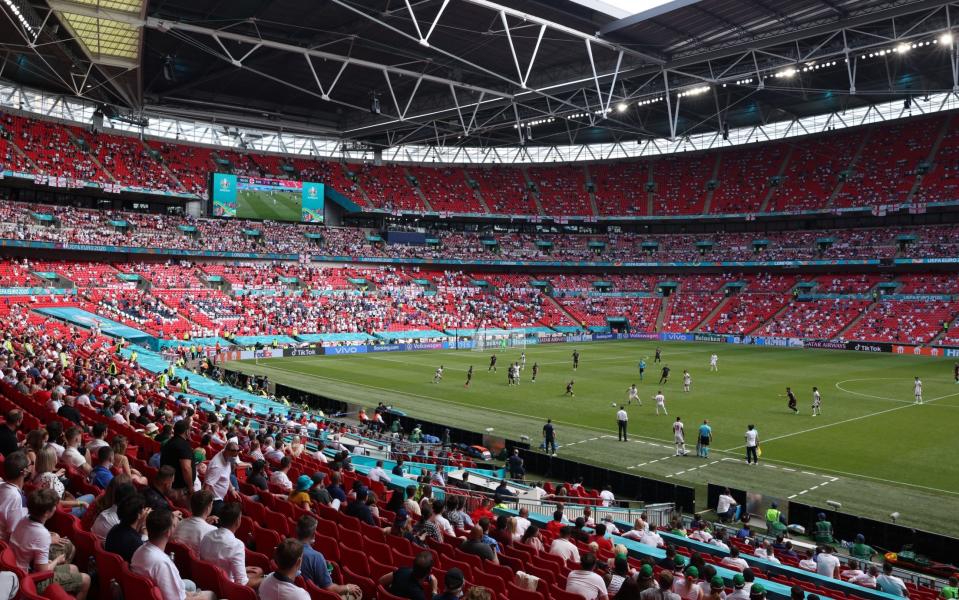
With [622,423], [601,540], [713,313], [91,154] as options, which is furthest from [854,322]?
[91,154]

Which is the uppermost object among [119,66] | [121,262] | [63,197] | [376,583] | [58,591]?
[119,66]

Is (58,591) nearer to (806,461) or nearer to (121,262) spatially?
(806,461)

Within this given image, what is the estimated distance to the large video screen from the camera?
2766 inches

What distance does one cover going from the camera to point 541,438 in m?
26.3

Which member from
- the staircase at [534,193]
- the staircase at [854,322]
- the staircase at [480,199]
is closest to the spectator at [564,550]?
the staircase at [854,322]

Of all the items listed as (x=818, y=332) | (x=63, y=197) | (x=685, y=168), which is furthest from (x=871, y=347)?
(x=63, y=197)

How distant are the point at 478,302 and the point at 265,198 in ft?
82.2

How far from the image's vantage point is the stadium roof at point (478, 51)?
40438 millimetres

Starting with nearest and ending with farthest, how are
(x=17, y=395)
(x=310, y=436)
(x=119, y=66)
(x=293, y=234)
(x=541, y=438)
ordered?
(x=17, y=395) < (x=310, y=436) < (x=541, y=438) < (x=119, y=66) < (x=293, y=234)

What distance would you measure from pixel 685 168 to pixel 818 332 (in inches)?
1209

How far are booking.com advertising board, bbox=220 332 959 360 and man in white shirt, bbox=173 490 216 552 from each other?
149 ft

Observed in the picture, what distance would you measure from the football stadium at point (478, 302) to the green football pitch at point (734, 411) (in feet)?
0.83

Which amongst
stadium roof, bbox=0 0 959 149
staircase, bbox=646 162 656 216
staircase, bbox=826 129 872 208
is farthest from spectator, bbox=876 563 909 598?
staircase, bbox=646 162 656 216

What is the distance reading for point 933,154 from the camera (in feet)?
231
